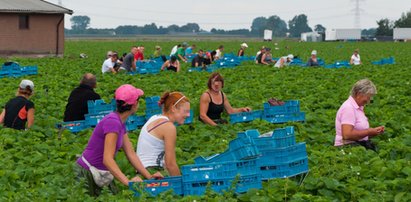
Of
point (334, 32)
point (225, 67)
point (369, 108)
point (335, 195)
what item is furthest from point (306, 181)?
point (334, 32)

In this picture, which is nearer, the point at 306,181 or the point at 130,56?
the point at 306,181

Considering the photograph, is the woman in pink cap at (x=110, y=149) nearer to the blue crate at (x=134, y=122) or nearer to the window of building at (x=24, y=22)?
the blue crate at (x=134, y=122)

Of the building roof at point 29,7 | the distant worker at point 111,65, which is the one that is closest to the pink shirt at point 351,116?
the distant worker at point 111,65

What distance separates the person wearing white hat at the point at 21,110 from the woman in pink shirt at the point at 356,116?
4.56 metres

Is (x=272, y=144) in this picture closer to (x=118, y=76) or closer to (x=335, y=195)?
(x=335, y=195)

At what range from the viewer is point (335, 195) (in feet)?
23.3

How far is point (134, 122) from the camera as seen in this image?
40.7 ft

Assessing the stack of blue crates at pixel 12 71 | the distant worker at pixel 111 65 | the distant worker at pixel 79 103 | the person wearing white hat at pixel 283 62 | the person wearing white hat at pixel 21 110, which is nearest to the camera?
the person wearing white hat at pixel 21 110

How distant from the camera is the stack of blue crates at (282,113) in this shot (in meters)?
12.9

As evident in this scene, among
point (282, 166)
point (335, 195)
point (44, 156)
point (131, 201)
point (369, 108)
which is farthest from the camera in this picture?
point (369, 108)

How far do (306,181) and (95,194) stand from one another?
198 centimetres

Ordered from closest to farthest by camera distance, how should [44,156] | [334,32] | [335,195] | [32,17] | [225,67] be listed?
[335,195] < [44,156] < [225,67] < [32,17] < [334,32]

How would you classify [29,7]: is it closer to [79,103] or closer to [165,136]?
[79,103]

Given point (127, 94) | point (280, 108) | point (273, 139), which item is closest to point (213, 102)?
point (280, 108)
